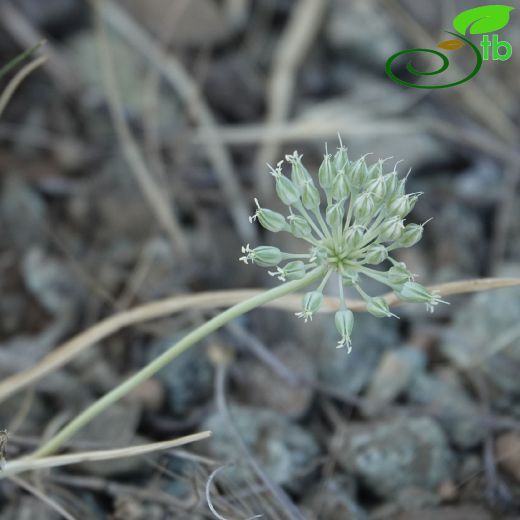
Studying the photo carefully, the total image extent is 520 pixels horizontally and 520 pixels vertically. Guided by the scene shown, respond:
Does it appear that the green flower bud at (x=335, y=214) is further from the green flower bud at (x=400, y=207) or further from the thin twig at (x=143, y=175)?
the thin twig at (x=143, y=175)

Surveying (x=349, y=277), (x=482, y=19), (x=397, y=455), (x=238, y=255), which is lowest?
(x=397, y=455)

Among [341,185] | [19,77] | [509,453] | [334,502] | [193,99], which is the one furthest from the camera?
[193,99]

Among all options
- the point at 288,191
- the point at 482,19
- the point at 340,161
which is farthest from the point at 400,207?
the point at 482,19

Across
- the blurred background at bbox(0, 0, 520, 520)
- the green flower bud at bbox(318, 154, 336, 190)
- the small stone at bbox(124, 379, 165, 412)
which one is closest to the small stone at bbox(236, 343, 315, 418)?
the blurred background at bbox(0, 0, 520, 520)

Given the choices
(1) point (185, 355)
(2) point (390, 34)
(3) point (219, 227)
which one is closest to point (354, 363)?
(1) point (185, 355)

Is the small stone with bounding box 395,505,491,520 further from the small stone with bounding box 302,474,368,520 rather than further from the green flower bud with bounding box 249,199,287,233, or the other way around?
the green flower bud with bounding box 249,199,287,233

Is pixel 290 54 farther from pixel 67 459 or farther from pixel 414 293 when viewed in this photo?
pixel 67 459
